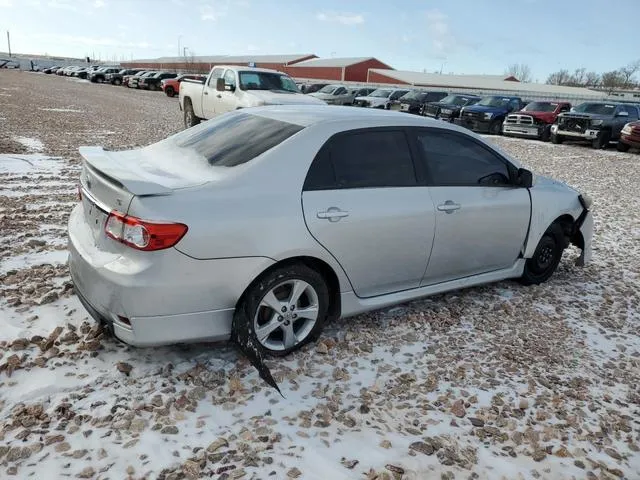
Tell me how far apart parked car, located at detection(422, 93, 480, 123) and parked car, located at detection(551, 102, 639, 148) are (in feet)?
15.6

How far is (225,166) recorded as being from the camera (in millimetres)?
3316

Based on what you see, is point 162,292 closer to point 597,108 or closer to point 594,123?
point 594,123

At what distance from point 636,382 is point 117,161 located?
3921 millimetres

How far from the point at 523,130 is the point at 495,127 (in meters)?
1.52

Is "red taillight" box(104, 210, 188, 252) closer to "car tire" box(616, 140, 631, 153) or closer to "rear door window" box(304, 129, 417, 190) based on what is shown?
"rear door window" box(304, 129, 417, 190)

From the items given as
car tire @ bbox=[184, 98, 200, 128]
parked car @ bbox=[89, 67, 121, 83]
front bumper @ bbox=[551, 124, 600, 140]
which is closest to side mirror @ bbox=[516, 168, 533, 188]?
car tire @ bbox=[184, 98, 200, 128]

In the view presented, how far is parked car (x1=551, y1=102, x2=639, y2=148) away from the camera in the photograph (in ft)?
57.7

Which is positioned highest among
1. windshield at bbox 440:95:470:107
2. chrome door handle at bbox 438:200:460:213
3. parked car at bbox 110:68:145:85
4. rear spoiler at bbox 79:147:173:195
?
parked car at bbox 110:68:145:85

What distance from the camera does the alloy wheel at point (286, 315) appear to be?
3293 millimetres

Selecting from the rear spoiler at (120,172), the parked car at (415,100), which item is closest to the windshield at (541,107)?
the parked car at (415,100)

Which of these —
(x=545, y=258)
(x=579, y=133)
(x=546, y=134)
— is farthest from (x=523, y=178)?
(x=546, y=134)

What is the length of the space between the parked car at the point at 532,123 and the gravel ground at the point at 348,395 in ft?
54.1

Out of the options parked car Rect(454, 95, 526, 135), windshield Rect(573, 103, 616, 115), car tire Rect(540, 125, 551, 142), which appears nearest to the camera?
windshield Rect(573, 103, 616, 115)

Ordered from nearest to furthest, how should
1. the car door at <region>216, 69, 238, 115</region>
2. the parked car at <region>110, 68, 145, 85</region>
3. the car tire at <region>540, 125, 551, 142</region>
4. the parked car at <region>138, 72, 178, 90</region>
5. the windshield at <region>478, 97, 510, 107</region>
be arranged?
1. the car door at <region>216, 69, 238, 115</region>
2. the car tire at <region>540, 125, 551, 142</region>
3. the windshield at <region>478, 97, 510, 107</region>
4. the parked car at <region>138, 72, 178, 90</region>
5. the parked car at <region>110, 68, 145, 85</region>
